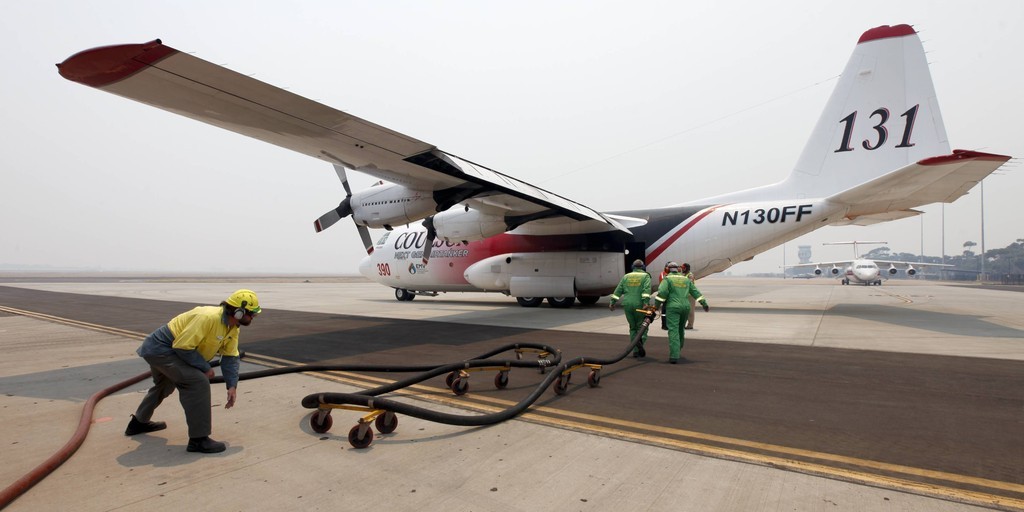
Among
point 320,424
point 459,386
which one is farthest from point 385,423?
point 459,386

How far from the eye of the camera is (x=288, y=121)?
9.62 m

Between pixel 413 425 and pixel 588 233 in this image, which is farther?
pixel 588 233

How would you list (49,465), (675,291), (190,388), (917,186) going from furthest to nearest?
(917,186) < (675,291) < (190,388) < (49,465)

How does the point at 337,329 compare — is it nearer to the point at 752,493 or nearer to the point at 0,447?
the point at 0,447

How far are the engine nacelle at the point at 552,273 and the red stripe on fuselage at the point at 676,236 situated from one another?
1.07 metres

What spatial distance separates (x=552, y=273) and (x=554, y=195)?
3.20 meters

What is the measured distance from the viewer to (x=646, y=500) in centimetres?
326

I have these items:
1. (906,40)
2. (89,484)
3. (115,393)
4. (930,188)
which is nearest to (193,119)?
(115,393)

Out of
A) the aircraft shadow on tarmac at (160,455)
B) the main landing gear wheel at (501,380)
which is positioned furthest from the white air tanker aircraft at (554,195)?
the main landing gear wheel at (501,380)

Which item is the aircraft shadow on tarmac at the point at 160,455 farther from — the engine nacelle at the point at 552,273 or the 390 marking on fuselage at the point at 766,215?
the 390 marking on fuselage at the point at 766,215

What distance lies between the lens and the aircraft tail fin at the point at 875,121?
14102mm

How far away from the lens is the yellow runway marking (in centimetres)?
340

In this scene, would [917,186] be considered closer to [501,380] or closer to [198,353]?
[501,380]

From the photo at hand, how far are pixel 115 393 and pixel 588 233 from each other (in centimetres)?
1453
